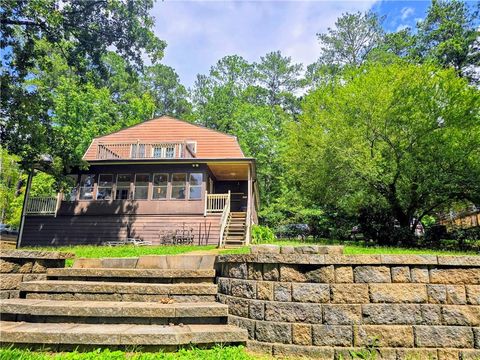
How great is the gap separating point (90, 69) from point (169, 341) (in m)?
15.4

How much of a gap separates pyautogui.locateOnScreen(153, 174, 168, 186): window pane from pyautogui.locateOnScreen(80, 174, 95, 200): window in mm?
3191

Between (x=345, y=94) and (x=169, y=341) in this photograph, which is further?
(x=345, y=94)

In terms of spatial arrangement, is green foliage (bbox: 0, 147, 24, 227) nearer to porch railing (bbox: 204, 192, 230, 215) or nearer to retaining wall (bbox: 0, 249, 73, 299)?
porch railing (bbox: 204, 192, 230, 215)

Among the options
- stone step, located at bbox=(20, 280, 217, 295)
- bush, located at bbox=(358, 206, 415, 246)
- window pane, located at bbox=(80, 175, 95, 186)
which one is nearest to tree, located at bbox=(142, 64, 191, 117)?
window pane, located at bbox=(80, 175, 95, 186)

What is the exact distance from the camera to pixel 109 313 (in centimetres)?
349

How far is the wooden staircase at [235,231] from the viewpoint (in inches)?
472

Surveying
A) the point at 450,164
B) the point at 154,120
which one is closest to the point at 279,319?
the point at 450,164

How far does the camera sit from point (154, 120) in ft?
63.2

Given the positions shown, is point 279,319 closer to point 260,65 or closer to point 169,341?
point 169,341

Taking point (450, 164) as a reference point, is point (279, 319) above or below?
below

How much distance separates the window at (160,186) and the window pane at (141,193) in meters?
0.42

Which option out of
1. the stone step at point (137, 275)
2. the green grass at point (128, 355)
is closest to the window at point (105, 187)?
the stone step at point (137, 275)

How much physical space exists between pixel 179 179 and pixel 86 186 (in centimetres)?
474

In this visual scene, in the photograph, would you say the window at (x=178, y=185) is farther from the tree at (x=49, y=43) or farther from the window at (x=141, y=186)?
the tree at (x=49, y=43)
